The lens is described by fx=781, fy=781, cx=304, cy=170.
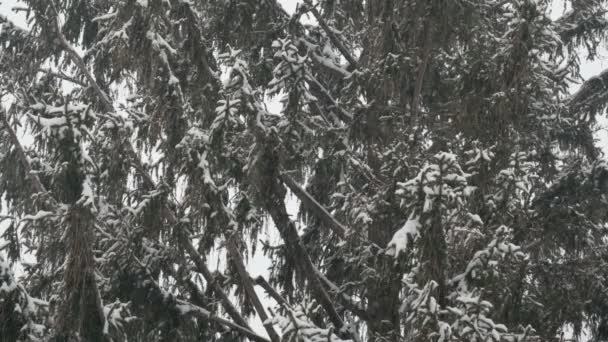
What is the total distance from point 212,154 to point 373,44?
2172 millimetres

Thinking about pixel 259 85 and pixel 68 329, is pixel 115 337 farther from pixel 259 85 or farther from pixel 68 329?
pixel 259 85

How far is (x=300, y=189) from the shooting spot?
8594 millimetres

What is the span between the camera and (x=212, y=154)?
7090 mm

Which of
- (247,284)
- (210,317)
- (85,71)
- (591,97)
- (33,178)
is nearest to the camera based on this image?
(33,178)

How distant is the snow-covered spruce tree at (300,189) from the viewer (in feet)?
19.0

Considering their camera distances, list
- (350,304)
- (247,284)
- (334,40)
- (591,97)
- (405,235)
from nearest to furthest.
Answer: (405,235), (247,284), (350,304), (334,40), (591,97)

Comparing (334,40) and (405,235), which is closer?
(405,235)

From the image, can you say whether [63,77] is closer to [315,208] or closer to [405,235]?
[315,208]

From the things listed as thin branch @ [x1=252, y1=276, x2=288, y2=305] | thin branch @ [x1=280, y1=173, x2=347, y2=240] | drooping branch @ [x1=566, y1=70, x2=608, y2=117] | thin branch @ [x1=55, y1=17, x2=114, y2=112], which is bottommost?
thin branch @ [x1=252, y1=276, x2=288, y2=305]

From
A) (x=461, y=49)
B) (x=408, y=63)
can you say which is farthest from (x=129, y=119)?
(x=461, y=49)

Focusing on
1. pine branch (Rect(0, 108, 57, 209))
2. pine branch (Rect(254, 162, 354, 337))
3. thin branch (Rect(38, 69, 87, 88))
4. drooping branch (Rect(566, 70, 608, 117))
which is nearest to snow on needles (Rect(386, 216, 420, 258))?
pine branch (Rect(254, 162, 354, 337))

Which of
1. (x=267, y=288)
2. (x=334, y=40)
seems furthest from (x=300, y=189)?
(x=334, y=40)

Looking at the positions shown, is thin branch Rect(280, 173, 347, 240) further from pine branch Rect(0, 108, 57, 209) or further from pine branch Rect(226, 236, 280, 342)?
pine branch Rect(0, 108, 57, 209)

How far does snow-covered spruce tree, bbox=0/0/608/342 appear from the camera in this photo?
19.0 feet
